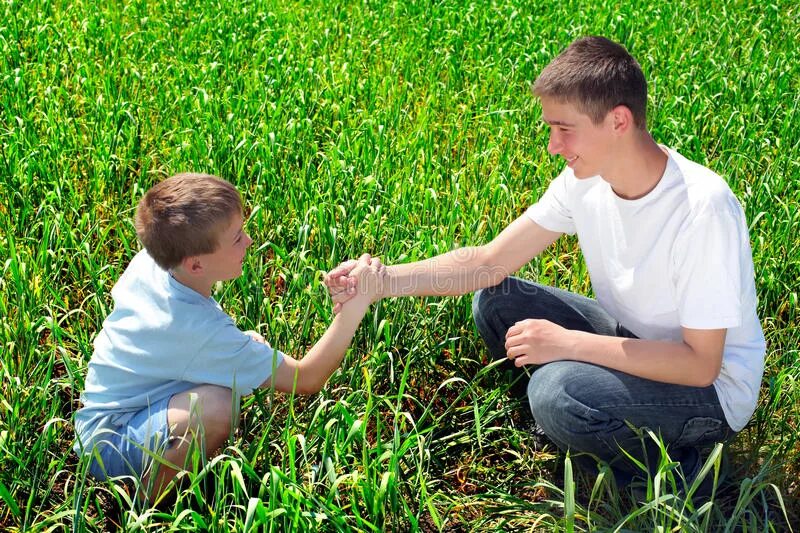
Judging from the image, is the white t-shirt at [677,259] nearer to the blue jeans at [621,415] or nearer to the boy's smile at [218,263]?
the blue jeans at [621,415]

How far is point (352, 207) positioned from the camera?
3328mm

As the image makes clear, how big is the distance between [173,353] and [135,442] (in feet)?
0.74

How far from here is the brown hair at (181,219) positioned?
2.22 metres

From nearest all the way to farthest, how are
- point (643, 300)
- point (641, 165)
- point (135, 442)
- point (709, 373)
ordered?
point (135, 442) < point (709, 373) < point (641, 165) < point (643, 300)

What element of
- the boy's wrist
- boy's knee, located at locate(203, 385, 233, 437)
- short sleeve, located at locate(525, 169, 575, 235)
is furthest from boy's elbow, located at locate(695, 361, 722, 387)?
boy's knee, located at locate(203, 385, 233, 437)

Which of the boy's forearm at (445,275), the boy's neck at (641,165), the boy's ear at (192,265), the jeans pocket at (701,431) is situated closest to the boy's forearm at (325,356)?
the boy's forearm at (445,275)

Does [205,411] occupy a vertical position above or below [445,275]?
below

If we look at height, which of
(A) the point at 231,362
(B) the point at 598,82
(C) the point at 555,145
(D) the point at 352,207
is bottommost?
(A) the point at 231,362

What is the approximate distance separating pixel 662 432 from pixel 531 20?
4.22 m

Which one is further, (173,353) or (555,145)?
(555,145)

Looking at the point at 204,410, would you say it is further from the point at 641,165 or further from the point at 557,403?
the point at 641,165

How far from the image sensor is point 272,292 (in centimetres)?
296

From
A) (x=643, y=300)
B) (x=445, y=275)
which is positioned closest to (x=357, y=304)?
(x=445, y=275)

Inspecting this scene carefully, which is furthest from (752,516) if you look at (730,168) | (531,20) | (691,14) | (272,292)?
(691,14)
